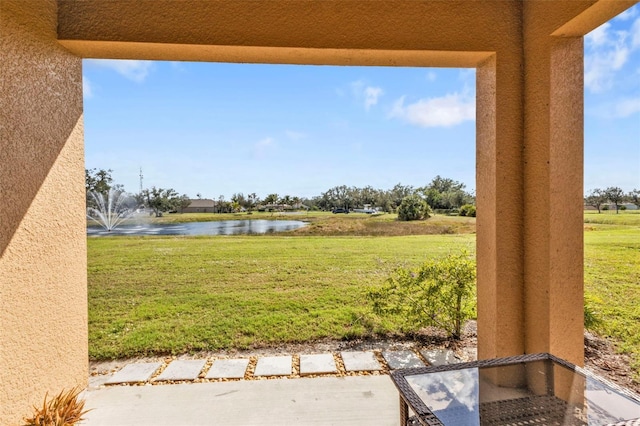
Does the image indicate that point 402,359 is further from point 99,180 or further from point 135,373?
point 99,180

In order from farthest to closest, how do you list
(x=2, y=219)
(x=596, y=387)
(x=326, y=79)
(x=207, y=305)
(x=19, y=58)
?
(x=326, y=79)
(x=207, y=305)
(x=19, y=58)
(x=2, y=219)
(x=596, y=387)

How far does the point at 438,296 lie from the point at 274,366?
2.00 meters

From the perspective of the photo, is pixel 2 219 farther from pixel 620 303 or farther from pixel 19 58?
pixel 620 303

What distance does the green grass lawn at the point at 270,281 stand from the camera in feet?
9.82

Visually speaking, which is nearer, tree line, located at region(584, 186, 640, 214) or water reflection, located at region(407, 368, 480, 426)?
water reflection, located at region(407, 368, 480, 426)

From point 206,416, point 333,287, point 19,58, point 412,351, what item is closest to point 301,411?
point 206,416

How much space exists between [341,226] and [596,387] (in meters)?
3.56

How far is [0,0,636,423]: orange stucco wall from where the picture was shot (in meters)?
2.09

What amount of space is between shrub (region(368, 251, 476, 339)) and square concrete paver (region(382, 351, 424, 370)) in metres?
0.40

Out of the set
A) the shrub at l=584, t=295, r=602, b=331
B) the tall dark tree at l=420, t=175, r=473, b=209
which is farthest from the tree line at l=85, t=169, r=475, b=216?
the shrub at l=584, t=295, r=602, b=331

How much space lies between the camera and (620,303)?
289cm

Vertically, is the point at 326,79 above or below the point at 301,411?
above

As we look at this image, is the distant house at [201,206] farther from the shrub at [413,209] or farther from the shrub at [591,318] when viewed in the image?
the shrub at [591,318]

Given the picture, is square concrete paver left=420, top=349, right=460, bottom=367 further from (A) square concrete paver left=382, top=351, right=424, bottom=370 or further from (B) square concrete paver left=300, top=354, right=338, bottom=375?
(B) square concrete paver left=300, top=354, right=338, bottom=375
